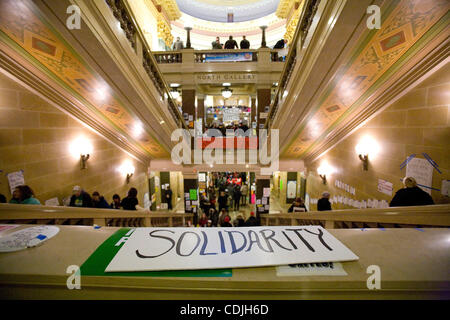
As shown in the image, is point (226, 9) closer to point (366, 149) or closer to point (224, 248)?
point (366, 149)

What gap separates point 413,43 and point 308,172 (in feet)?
18.8

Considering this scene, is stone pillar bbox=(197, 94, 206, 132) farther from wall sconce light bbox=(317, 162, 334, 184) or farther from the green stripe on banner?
the green stripe on banner

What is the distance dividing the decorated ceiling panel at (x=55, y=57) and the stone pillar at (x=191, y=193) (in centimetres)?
446

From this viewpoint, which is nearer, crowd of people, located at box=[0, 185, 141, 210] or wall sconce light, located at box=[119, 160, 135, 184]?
crowd of people, located at box=[0, 185, 141, 210]

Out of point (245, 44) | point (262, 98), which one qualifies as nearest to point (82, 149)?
point (262, 98)

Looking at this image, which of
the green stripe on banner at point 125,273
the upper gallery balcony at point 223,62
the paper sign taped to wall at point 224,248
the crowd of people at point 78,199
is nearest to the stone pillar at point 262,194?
the upper gallery balcony at point 223,62

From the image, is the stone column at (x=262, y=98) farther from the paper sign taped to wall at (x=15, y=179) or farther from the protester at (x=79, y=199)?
the paper sign taped to wall at (x=15, y=179)

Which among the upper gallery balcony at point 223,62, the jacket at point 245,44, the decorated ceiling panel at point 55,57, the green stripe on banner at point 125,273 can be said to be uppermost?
the jacket at point 245,44

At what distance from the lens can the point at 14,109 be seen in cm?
326

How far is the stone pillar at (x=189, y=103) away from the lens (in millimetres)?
10055

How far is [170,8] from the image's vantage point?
10992 mm

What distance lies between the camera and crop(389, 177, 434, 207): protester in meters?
2.76

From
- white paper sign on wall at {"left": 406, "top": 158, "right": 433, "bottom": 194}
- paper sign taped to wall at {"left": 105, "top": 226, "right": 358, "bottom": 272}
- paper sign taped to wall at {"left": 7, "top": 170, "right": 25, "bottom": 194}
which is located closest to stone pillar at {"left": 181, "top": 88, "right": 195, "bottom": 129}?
paper sign taped to wall at {"left": 7, "top": 170, "right": 25, "bottom": 194}

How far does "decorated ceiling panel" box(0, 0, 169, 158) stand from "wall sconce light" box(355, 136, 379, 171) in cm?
519
